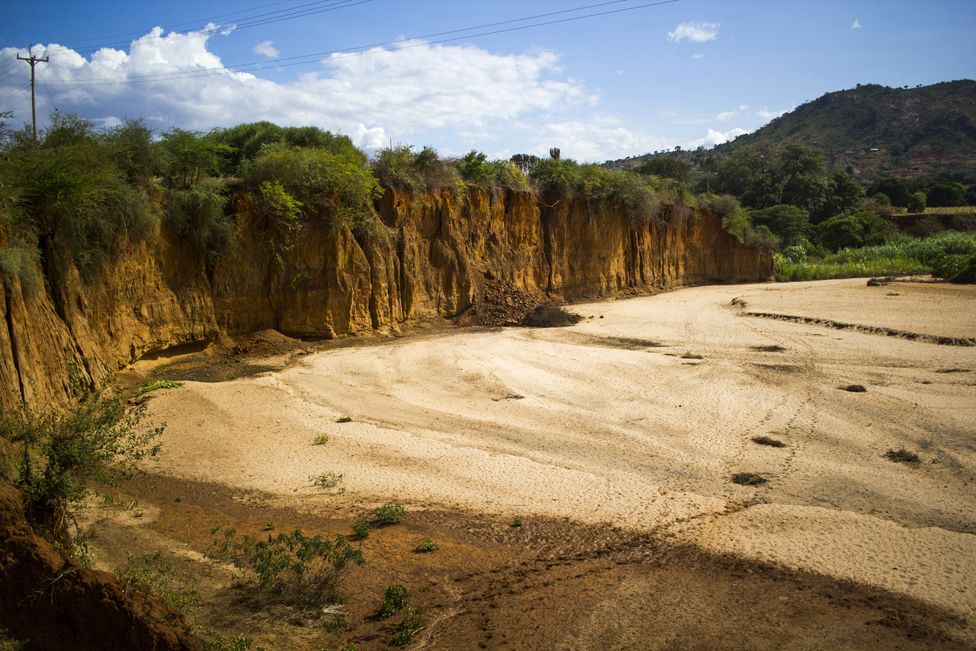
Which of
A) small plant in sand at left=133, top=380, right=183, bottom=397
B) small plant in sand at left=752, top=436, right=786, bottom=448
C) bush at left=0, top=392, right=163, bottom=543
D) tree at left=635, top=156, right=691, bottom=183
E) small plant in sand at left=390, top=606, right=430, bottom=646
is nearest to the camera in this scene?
small plant in sand at left=390, top=606, right=430, bottom=646

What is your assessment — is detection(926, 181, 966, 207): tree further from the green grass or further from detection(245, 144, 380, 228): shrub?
detection(245, 144, 380, 228): shrub

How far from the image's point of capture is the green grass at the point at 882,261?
40.9 meters

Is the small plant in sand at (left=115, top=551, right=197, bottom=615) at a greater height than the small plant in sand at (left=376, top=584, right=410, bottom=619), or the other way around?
the small plant in sand at (left=115, top=551, right=197, bottom=615)

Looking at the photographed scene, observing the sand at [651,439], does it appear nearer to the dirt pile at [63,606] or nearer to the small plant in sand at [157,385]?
the small plant in sand at [157,385]

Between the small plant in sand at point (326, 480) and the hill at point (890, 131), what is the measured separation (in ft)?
258

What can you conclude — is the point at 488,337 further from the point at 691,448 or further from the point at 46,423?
the point at 46,423

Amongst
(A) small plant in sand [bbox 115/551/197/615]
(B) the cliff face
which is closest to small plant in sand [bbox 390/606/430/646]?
(A) small plant in sand [bbox 115/551/197/615]

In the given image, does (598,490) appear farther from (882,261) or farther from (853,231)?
(853,231)

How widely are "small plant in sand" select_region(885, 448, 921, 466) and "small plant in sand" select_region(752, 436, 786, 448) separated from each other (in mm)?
1569

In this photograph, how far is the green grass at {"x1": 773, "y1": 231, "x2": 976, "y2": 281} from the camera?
134 feet

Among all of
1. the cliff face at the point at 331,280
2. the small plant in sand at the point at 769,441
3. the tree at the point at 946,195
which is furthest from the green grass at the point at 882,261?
the small plant in sand at the point at 769,441

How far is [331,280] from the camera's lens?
62.7 feet

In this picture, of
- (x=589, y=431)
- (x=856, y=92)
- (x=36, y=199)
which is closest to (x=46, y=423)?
(x=36, y=199)

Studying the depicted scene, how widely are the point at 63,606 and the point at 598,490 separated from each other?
21.6ft
